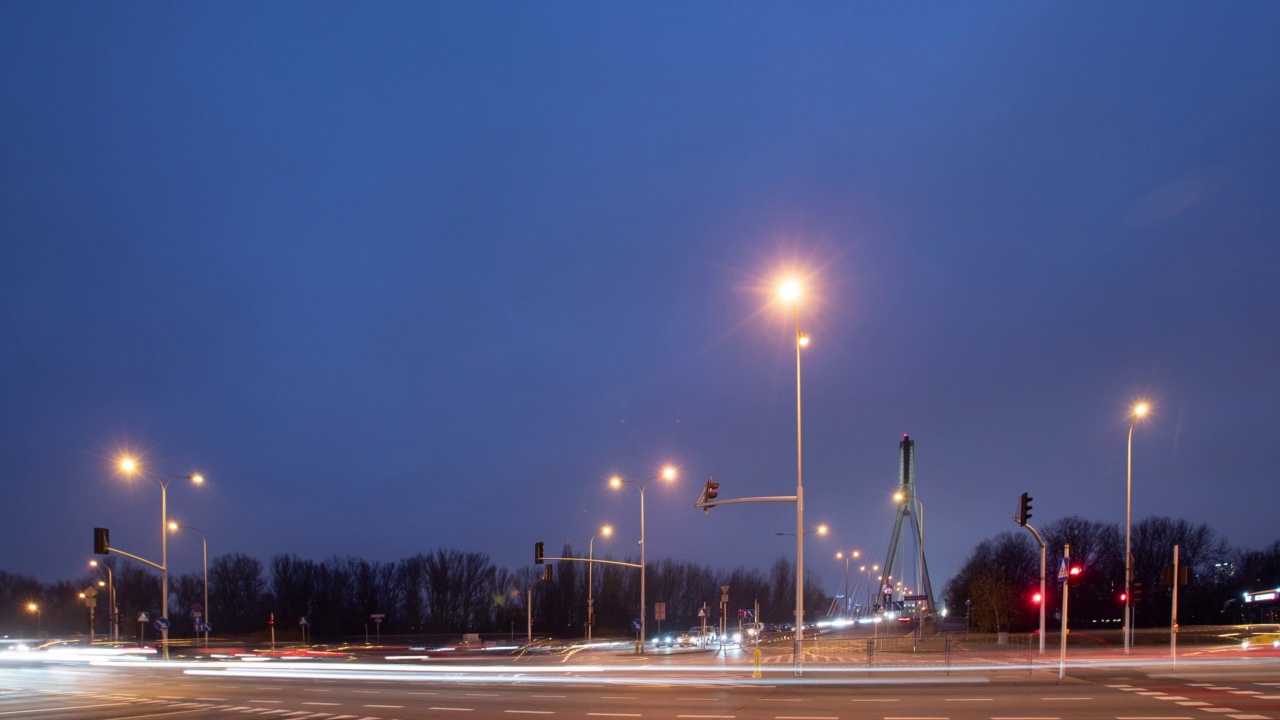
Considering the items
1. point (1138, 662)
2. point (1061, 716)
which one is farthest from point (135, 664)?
point (1138, 662)

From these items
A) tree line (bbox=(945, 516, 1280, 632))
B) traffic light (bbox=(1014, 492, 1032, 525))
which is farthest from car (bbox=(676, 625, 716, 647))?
traffic light (bbox=(1014, 492, 1032, 525))

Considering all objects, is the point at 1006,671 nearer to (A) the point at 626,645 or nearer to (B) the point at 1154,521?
(A) the point at 626,645

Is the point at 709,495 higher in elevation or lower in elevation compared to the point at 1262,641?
higher

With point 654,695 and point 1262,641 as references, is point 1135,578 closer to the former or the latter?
point 1262,641

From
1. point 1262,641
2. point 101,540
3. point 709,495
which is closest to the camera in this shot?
point 709,495

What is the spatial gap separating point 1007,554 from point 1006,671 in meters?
89.7

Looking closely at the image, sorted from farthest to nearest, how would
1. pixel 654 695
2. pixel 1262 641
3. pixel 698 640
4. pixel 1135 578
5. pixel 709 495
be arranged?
pixel 1135 578, pixel 698 640, pixel 1262 641, pixel 709 495, pixel 654 695

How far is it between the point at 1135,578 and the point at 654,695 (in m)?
86.4

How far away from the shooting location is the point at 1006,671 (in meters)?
33.2

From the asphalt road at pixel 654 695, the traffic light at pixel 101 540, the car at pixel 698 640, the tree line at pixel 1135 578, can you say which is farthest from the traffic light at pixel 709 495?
Result: the tree line at pixel 1135 578

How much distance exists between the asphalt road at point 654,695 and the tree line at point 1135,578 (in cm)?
4622

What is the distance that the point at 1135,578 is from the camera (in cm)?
9381

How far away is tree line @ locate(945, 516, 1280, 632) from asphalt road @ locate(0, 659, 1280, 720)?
152ft

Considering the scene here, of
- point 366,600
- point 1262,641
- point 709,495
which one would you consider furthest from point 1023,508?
point 366,600
